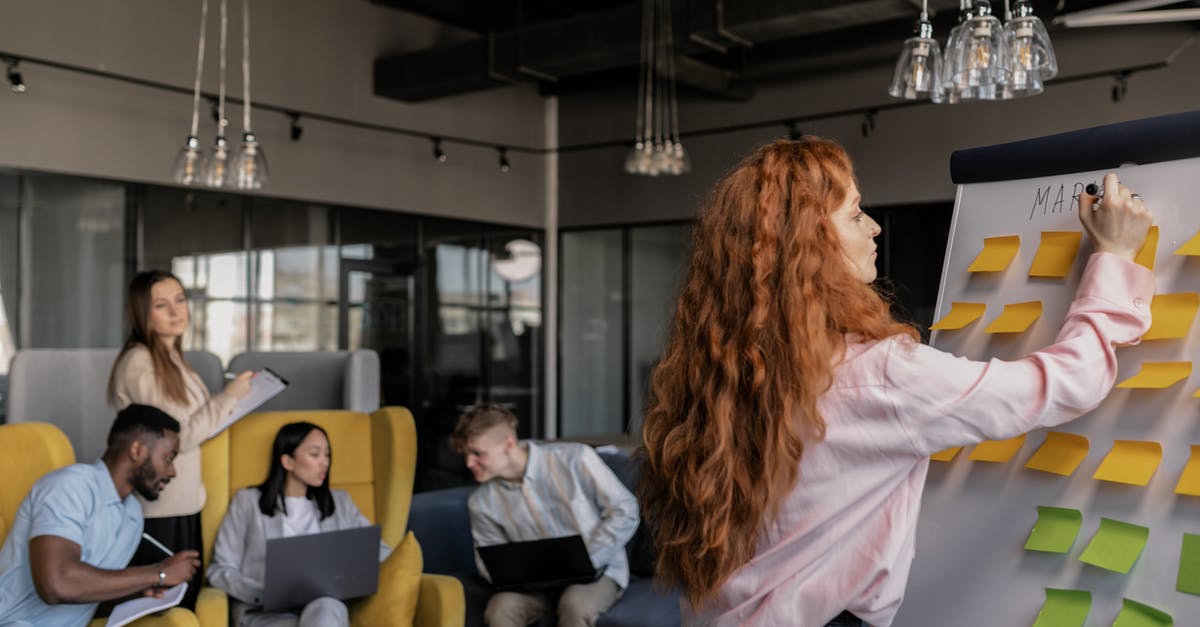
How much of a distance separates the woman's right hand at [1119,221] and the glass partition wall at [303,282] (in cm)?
622

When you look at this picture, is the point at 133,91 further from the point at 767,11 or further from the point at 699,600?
the point at 699,600

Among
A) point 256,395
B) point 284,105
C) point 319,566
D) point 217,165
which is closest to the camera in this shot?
point 319,566

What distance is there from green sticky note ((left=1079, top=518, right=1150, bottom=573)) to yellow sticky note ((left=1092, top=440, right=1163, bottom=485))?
0.07 meters

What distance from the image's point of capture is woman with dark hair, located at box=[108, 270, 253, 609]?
3.58m

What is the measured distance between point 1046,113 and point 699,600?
6.43 meters

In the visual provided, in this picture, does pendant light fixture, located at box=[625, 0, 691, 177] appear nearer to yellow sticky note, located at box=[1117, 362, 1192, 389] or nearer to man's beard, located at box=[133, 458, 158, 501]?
man's beard, located at box=[133, 458, 158, 501]

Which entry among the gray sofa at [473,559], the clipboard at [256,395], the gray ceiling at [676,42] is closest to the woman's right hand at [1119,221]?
the gray sofa at [473,559]

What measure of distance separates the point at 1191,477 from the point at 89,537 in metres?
2.62

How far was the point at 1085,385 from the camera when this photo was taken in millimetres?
1439

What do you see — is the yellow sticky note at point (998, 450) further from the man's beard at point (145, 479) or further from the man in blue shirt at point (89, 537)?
the man's beard at point (145, 479)

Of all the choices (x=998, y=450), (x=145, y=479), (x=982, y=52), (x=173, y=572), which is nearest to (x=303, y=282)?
(x=145, y=479)

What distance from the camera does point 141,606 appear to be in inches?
113

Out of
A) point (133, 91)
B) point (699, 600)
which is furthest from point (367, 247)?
point (699, 600)

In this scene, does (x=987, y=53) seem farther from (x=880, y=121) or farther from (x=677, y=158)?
(x=880, y=121)
